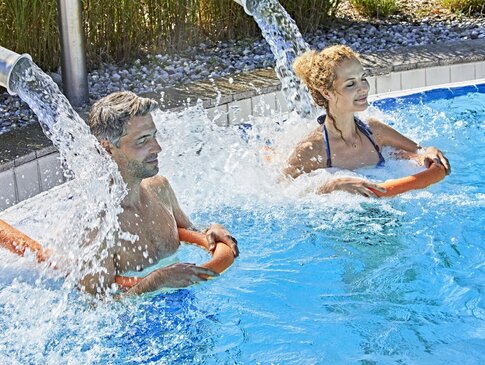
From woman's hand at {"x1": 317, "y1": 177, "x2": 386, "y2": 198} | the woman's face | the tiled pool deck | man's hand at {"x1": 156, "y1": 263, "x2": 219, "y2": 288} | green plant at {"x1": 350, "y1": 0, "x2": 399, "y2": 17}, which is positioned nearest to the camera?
man's hand at {"x1": 156, "y1": 263, "x2": 219, "y2": 288}

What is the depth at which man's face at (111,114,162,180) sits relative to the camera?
369 cm

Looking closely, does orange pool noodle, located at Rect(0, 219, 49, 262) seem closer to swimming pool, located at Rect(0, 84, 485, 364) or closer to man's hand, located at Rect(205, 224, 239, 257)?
swimming pool, located at Rect(0, 84, 485, 364)

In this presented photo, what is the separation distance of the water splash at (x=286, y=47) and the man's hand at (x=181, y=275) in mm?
2806

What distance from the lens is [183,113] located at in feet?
19.4

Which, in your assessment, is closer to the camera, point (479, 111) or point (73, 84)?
point (73, 84)

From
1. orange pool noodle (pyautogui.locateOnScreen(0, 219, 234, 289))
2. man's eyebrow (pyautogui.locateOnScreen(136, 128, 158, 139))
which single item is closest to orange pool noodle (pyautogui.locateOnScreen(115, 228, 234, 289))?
orange pool noodle (pyautogui.locateOnScreen(0, 219, 234, 289))

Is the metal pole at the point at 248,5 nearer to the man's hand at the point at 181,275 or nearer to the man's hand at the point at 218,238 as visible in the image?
the man's hand at the point at 218,238

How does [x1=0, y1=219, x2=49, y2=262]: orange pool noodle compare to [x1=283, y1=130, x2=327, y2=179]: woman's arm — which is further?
[x1=283, y1=130, x2=327, y2=179]: woman's arm

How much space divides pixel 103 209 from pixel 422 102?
373 centimetres

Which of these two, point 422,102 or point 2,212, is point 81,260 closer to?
point 2,212

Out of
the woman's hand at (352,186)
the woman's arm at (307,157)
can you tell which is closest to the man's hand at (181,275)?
the woman's hand at (352,186)

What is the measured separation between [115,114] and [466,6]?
577 centimetres

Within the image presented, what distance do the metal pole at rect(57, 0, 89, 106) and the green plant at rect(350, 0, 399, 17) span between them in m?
3.37

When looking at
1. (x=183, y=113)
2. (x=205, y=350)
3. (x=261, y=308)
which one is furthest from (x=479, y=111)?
(x=205, y=350)
